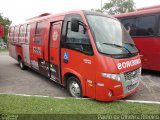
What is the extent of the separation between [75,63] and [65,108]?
135 cm

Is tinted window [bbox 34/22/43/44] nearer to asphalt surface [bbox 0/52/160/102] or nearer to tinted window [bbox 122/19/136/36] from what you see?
asphalt surface [bbox 0/52/160/102]

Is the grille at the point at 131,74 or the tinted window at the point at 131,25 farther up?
the tinted window at the point at 131,25

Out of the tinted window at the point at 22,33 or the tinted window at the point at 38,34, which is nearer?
the tinted window at the point at 38,34

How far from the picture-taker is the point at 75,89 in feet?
19.9

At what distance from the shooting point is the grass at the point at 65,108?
4.72 m

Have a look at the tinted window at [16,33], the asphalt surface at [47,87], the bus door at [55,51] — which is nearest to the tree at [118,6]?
the tinted window at [16,33]

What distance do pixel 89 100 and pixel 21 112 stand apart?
178 cm

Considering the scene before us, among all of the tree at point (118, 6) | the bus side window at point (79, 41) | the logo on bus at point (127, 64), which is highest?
the tree at point (118, 6)

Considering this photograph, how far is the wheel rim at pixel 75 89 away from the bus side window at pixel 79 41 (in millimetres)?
1065

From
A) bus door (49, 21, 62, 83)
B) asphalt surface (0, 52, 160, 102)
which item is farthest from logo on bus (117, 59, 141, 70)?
bus door (49, 21, 62, 83)

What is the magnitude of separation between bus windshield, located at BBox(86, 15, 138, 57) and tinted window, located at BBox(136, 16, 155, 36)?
119 inches

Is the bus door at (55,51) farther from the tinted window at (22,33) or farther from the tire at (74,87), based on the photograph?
the tinted window at (22,33)

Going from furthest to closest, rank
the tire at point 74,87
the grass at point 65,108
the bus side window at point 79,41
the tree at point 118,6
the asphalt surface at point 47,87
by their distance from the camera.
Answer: the tree at point 118,6 → the asphalt surface at point 47,87 → the tire at point 74,87 → the bus side window at point 79,41 → the grass at point 65,108

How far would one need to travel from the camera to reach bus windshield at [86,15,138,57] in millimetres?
5301
